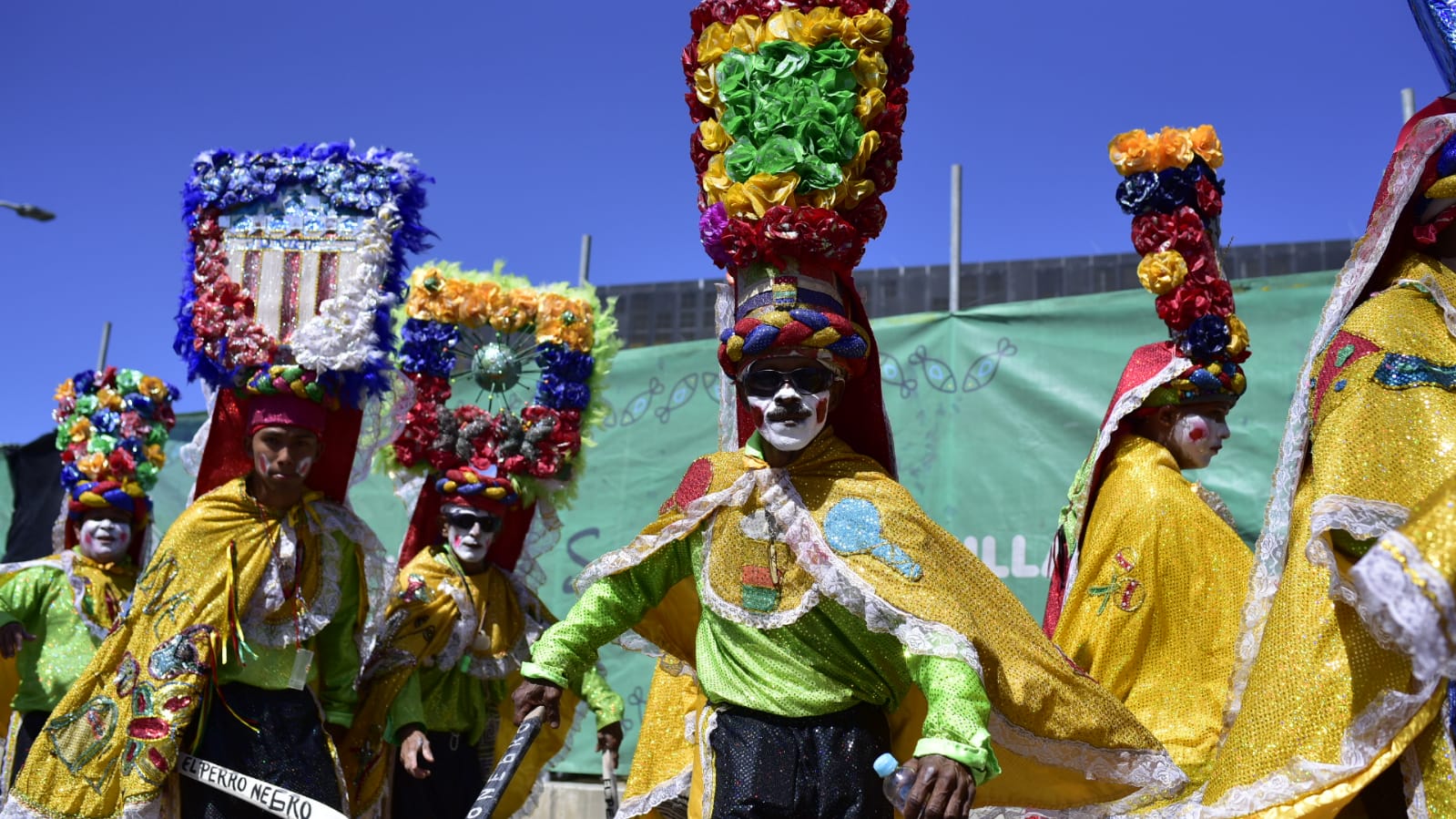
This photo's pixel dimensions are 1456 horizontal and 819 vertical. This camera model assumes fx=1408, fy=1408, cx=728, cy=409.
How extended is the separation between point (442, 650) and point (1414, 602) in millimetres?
4545

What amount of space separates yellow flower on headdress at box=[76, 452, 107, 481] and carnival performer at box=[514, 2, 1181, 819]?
4.30 metres

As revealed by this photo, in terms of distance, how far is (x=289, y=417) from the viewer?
5.02 meters

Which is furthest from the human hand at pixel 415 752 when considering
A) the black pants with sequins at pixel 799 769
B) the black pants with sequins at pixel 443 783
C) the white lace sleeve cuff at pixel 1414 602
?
the white lace sleeve cuff at pixel 1414 602

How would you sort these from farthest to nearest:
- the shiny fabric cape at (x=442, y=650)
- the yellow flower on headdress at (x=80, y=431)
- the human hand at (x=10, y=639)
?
1. the yellow flower on headdress at (x=80, y=431)
2. the human hand at (x=10, y=639)
3. the shiny fabric cape at (x=442, y=650)

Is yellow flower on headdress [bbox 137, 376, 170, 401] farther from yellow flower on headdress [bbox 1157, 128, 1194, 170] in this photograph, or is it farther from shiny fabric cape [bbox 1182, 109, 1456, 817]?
shiny fabric cape [bbox 1182, 109, 1456, 817]

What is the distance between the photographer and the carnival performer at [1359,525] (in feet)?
8.98

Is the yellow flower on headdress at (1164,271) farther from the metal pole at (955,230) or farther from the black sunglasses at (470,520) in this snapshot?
the black sunglasses at (470,520)

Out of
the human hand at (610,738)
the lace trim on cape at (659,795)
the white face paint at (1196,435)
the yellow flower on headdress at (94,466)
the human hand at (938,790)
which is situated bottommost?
the human hand at (610,738)

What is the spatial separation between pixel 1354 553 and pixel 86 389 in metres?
6.57

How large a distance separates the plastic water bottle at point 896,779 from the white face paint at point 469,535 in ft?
11.6

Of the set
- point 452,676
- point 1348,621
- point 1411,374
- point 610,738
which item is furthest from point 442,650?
point 1411,374

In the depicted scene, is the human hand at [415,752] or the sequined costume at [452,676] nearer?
the human hand at [415,752]

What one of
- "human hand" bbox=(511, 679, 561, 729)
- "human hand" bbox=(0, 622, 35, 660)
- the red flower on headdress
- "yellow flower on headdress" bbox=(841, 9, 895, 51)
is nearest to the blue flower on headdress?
the red flower on headdress

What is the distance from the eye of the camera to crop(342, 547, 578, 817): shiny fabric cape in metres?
5.70
